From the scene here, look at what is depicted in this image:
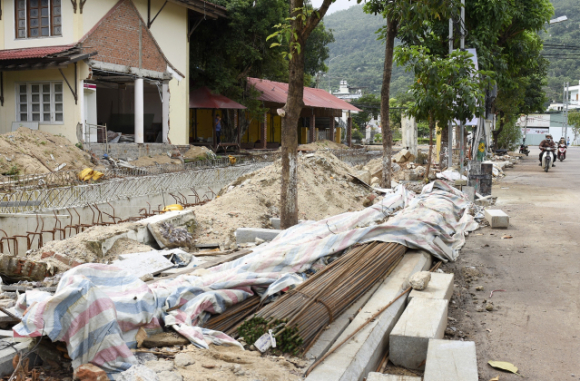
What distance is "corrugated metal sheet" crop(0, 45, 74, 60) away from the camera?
1883cm

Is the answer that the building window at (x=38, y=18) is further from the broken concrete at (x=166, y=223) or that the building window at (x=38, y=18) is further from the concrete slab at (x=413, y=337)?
the concrete slab at (x=413, y=337)

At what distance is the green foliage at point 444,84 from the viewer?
14086mm

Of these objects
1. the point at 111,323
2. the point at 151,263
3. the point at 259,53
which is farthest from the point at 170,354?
the point at 259,53

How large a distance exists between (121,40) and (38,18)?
2962 millimetres

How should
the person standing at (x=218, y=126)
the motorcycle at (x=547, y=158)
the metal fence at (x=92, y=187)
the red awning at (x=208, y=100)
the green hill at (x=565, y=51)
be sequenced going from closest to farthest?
1. the metal fence at (x=92, y=187)
2. the motorcycle at (x=547, y=158)
3. the red awning at (x=208, y=100)
4. the person standing at (x=218, y=126)
5. the green hill at (x=565, y=51)

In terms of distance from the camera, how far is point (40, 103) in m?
20.5

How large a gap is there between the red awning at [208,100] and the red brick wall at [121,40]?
4.00 metres

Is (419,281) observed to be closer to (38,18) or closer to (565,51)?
(38,18)

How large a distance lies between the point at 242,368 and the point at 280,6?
24.4 meters

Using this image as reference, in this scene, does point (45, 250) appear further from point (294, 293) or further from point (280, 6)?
point (280, 6)

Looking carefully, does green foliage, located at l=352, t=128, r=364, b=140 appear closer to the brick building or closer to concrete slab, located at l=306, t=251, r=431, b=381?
the brick building

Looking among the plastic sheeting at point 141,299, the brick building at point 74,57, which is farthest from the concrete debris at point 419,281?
the brick building at point 74,57

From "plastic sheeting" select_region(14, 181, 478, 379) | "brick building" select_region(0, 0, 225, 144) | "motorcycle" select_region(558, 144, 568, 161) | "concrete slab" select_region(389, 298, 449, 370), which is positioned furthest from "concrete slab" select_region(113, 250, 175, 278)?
"motorcycle" select_region(558, 144, 568, 161)

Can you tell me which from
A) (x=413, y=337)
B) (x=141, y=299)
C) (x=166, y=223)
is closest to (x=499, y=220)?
(x=166, y=223)
